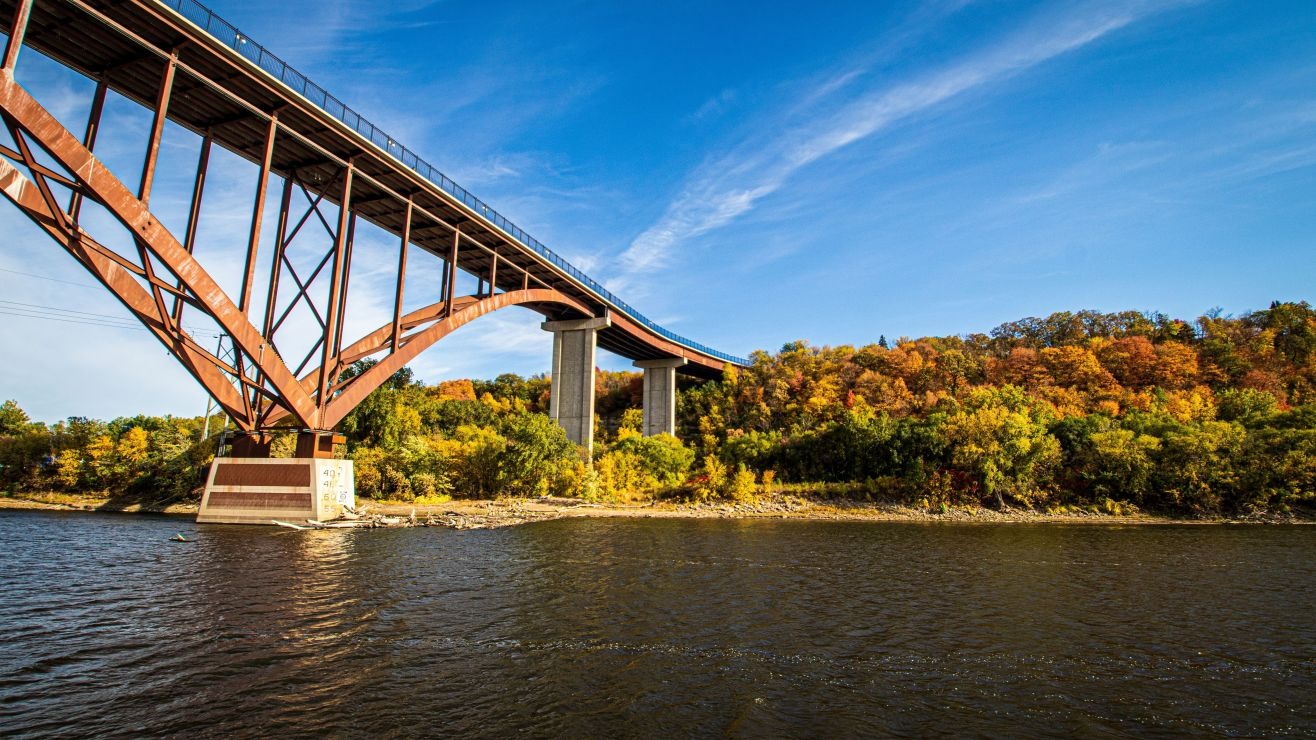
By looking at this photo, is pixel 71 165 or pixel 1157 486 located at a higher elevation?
pixel 71 165

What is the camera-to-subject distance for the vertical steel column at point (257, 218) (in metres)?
25.0

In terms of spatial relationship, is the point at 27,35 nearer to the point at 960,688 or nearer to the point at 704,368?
the point at 960,688

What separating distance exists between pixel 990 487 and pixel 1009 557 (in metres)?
19.1

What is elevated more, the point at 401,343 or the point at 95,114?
the point at 95,114

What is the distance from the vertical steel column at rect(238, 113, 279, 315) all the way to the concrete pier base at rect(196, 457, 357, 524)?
24.8 feet

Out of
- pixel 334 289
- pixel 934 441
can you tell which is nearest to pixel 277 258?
pixel 334 289

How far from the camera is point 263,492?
27531 mm

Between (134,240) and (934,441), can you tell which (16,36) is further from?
(934,441)

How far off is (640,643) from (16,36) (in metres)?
25.9

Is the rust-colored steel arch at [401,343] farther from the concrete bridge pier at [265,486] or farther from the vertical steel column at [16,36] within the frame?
the vertical steel column at [16,36]

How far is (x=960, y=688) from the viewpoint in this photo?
8.76 meters

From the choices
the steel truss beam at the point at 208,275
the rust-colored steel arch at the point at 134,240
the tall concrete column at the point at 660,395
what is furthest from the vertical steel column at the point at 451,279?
the tall concrete column at the point at 660,395

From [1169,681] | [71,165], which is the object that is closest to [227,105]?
[71,165]

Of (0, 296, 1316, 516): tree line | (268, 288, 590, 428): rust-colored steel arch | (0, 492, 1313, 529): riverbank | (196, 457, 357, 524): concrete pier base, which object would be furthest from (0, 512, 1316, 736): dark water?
(0, 296, 1316, 516): tree line
